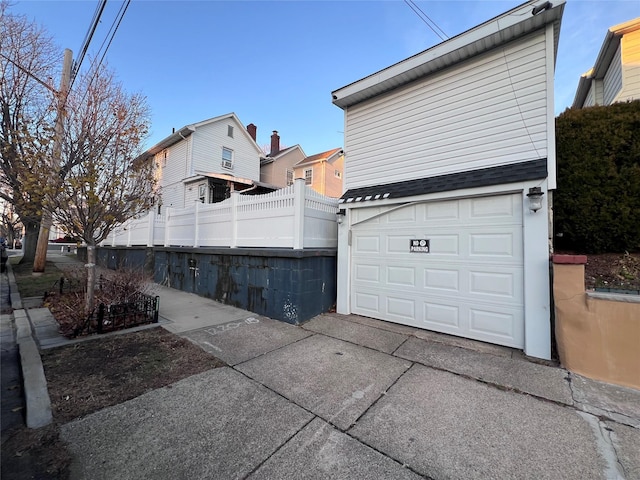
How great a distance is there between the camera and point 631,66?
7512mm

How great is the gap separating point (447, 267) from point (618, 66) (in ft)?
29.9

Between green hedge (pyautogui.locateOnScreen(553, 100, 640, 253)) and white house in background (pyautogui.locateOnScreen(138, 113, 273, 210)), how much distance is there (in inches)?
504

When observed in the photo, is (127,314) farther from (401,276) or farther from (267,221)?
(401,276)

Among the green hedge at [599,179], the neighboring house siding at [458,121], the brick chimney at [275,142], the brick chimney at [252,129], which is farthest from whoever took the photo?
the brick chimney at [275,142]

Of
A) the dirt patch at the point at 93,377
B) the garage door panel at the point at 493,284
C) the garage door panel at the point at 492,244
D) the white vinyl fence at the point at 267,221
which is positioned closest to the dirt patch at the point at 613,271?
the garage door panel at the point at 493,284

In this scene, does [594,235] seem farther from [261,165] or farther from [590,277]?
[261,165]

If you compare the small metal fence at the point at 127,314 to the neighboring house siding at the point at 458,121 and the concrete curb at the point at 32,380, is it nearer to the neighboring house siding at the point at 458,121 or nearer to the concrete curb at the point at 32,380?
the concrete curb at the point at 32,380

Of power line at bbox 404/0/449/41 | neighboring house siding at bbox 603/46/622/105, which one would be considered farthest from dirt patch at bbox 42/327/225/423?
neighboring house siding at bbox 603/46/622/105

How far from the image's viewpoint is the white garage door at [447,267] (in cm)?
429

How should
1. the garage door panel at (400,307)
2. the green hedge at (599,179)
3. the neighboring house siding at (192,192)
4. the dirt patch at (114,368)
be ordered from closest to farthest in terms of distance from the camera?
the dirt patch at (114,368), the green hedge at (599,179), the garage door panel at (400,307), the neighboring house siding at (192,192)

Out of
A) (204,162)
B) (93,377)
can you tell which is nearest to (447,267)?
(93,377)

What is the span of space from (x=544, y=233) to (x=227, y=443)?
4716mm

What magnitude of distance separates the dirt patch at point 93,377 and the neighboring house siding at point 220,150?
13.5m

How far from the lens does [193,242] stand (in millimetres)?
8492
